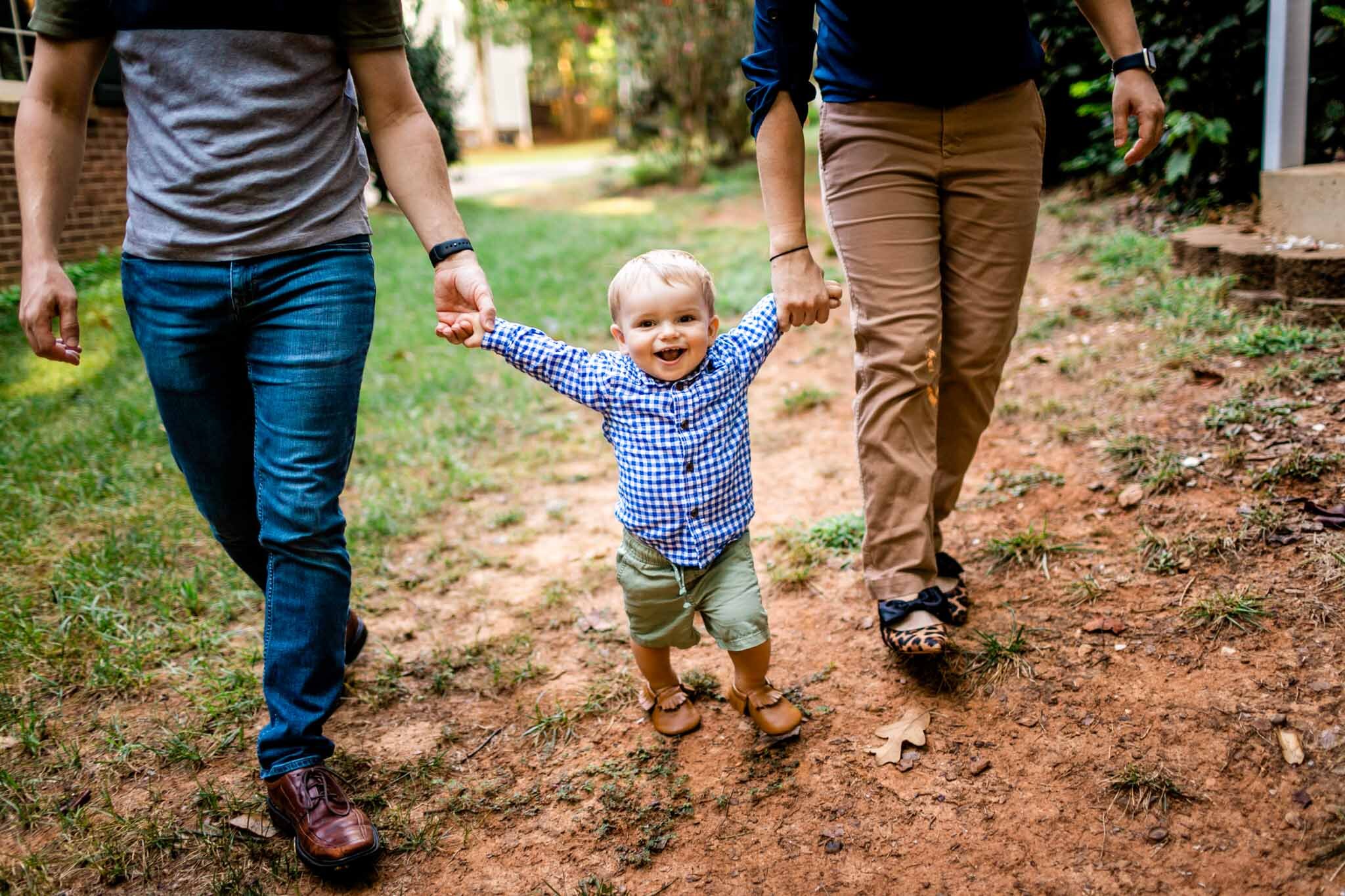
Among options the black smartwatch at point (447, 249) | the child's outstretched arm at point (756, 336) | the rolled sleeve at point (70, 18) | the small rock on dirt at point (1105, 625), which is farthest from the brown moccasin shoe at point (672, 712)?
the rolled sleeve at point (70, 18)

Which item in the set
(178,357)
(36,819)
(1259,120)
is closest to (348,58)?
(178,357)

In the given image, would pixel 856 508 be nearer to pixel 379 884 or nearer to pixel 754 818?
pixel 754 818

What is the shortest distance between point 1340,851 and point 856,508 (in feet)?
6.75

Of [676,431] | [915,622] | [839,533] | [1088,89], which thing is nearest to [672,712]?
[915,622]

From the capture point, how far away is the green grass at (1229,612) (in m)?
2.56

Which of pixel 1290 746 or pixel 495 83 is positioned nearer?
pixel 1290 746

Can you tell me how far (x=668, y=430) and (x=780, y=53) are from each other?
96 centimetres

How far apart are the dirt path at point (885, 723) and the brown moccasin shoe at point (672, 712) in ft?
0.13

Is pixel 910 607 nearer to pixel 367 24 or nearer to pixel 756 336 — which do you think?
pixel 756 336

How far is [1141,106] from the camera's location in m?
2.48

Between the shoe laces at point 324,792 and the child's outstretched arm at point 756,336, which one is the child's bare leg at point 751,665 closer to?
the child's outstretched arm at point 756,336

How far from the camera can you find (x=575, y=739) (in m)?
2.68

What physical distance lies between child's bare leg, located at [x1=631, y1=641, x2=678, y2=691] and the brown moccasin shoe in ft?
0.08

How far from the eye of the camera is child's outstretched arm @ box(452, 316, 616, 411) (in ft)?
7.79
